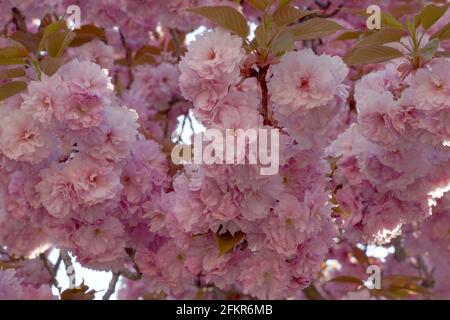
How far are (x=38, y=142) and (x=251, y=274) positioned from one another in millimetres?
568

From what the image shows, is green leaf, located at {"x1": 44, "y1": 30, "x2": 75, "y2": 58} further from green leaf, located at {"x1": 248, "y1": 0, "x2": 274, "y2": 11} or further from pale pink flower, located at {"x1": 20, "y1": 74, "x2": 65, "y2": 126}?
green leaf, located at {"x1": 248, "y1": 0, "x2": 274, "y2": 11}

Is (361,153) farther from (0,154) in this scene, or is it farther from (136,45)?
(136,45)

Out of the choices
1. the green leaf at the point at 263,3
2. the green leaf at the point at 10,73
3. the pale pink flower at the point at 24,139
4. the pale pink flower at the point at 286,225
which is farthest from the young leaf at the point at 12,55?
the pale pink flower at the point at 286,225

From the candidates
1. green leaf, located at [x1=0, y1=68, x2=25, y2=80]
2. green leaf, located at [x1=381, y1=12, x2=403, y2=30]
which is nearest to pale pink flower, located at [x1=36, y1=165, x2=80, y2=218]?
green leaf, located at [x1=0, y1=68, x2=25, y2=80]

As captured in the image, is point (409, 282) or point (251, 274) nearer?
point (251, 274)

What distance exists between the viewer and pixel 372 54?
176cm

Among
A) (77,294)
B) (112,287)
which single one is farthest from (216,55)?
(112,287)

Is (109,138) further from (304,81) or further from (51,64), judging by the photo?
(304,81)

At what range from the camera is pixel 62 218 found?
Result: 72.6 inches

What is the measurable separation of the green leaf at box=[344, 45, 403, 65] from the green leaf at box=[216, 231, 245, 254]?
1.57 ft

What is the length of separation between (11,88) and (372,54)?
84cm

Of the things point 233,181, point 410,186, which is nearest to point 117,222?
point 233,181

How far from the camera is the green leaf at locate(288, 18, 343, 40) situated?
1705 millimetres

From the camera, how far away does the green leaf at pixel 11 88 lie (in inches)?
71.0
